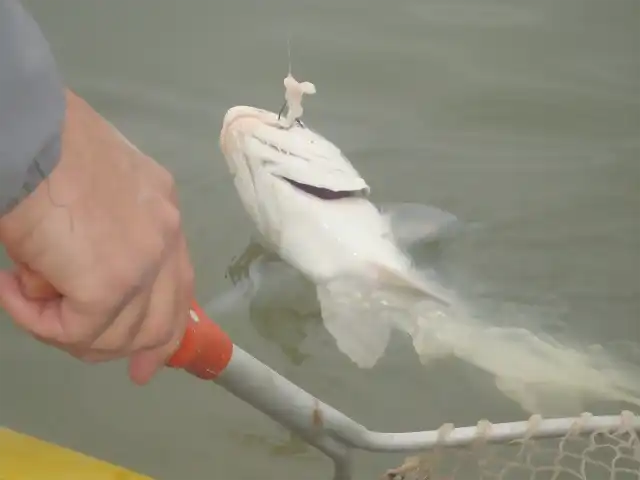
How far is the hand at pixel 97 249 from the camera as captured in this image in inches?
28.3

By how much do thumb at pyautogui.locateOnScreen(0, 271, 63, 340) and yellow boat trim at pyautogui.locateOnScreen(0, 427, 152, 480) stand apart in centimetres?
25

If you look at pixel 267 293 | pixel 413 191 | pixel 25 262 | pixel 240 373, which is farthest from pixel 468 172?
pixel 25 262

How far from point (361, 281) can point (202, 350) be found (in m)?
0.88

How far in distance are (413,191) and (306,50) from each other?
2.49ft

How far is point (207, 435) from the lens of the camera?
1.96 m

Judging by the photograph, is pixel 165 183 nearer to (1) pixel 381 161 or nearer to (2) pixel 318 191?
(2) pixel 318 191

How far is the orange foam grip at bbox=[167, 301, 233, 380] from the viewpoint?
3.37ft

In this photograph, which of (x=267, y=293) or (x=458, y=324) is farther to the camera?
(x=267, y=293)

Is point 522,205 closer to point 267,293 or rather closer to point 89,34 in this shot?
point 267,293

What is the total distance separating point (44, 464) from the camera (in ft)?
3.27

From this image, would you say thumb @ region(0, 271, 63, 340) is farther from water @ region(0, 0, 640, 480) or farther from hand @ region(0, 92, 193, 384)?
water @ region(0, 0, 640, 480)

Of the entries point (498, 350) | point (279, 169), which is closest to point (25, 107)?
point (279, 169)

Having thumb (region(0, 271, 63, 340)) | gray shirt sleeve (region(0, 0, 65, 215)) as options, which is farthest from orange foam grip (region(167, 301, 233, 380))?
gray shirt sleeve (region(0, 0, 65, 215))

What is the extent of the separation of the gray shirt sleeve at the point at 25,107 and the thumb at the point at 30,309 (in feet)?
0.40
